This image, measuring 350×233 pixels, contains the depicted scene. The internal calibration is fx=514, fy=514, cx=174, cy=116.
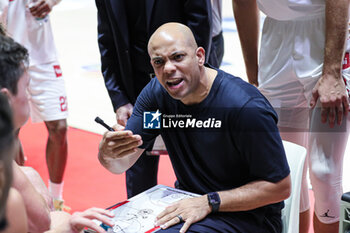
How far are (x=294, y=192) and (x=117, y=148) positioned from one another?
746 millimetres

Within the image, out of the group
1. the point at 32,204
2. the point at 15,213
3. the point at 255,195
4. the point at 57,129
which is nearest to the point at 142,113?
the point at 255,195

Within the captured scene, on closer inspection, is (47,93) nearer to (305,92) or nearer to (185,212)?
(305,92)

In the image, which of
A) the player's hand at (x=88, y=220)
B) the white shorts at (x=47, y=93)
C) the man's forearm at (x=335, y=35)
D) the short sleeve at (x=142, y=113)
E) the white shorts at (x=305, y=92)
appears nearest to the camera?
the player's hand at (x=88, y=220)

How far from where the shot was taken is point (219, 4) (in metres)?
3.69

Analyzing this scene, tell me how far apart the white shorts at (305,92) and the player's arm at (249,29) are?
0.17 m

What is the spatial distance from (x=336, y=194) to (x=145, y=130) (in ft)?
3.31

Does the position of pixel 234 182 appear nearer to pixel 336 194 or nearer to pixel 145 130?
pixel 145 130

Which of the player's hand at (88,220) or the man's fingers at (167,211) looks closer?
the player's hand at (88,220)

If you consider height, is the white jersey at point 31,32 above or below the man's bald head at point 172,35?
below

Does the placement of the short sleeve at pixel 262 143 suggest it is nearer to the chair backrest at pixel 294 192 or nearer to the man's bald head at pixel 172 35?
the chair backrest at pixel 294 192

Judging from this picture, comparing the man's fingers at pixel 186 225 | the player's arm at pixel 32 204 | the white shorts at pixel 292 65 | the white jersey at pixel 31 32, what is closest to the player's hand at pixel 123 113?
the white shorts at pixel 292 65

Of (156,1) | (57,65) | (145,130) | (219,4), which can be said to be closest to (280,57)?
(156,1)

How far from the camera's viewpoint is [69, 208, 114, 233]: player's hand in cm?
166

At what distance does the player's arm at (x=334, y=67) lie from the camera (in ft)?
7.89
